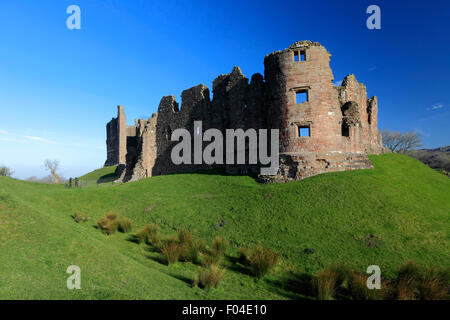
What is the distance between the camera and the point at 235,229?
41.1ft

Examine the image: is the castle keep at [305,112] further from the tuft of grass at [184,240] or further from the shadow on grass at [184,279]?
the shadow on grass at [184,279]

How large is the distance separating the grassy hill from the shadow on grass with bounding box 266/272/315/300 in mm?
67

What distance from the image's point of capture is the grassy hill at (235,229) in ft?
21.7

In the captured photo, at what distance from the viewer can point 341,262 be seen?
909cm

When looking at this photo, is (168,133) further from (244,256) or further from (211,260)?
(211,260)

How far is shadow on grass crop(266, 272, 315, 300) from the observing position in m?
7.65

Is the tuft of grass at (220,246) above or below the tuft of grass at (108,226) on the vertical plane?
below

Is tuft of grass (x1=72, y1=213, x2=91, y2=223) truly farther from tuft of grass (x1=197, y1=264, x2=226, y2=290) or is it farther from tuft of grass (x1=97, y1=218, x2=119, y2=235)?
tuft of grass (x1=197, y1=264, x2=226, y2=290)

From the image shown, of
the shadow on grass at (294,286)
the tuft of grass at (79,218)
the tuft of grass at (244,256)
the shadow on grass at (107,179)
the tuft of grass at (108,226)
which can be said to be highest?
the shadow on grass at (107,179)

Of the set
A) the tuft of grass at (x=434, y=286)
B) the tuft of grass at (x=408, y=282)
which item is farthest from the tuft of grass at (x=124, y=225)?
the tuft of grass at (x=434, y=286)

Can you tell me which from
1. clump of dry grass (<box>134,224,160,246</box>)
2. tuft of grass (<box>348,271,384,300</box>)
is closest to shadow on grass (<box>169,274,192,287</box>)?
clump of dry grass (<box>134,224,160,246</box>)

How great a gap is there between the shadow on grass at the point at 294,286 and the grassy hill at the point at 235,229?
0.07 meters

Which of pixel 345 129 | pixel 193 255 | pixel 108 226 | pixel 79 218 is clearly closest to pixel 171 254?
pixel 193 255

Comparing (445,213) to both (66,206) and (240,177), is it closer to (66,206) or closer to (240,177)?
(240,177)
